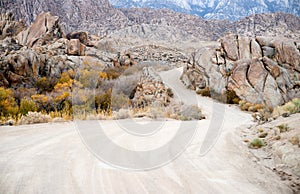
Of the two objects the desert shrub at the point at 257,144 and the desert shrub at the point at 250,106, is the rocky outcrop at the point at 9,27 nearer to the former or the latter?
the desert shrub at the point at 250,106

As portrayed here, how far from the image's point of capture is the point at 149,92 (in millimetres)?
13273

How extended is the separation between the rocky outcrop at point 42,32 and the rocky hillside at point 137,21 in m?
48.3

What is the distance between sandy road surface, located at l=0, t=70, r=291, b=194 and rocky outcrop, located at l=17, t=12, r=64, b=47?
29711mm

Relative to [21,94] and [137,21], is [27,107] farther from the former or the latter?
[137,21]

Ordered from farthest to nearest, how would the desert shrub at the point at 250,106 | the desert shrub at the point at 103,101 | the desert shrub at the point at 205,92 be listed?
1. the desert shrub at the point at 205,92
2. the desert shrub at the point at 250,106
3. the desert shrub at the point at 103,101

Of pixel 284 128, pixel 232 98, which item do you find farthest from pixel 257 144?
pixel 232 98

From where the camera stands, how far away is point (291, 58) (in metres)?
17.3

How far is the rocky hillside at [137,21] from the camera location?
91125 mm

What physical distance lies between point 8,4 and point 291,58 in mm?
98393

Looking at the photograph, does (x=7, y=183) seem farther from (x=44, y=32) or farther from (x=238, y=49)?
(x=44, y=32)

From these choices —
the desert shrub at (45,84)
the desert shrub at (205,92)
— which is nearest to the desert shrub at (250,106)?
the desert shrub at (205,92)

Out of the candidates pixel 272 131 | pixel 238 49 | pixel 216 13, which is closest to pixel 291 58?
pixel 238 49

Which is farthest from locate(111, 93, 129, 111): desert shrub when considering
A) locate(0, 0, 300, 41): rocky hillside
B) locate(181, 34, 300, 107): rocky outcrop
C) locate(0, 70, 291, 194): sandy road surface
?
locate(0, 0, 300, 41): rocky hillside

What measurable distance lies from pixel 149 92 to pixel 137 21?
318 feet
